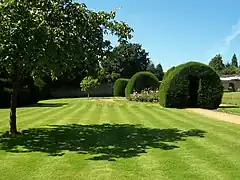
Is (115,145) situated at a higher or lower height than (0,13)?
lower

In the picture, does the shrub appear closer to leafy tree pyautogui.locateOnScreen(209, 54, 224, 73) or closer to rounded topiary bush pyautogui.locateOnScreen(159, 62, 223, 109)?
rounded topiary bush pyautogui.locateOnScreen(159, 62, 223, 109)

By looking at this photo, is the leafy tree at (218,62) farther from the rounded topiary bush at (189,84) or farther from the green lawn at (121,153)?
the green lawn at (121,153)

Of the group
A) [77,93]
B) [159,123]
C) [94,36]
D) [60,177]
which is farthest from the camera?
[77,93]

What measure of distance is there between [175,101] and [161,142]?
15159mm

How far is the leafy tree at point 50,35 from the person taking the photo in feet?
32.2

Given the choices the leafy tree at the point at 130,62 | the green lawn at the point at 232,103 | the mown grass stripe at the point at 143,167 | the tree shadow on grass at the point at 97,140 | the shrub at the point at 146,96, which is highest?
the leafy tree at the point at 130,62


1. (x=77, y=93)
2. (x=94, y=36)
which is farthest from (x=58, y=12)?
(x=77, y=93)

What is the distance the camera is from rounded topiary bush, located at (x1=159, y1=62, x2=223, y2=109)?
24859 mm

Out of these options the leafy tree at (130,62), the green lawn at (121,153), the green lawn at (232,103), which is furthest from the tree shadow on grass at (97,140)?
the leafy tree at (130,62)

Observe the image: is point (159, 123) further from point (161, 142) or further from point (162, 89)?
point (162, 89)

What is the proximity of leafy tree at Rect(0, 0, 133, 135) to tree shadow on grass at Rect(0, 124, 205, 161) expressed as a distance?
1368 millimetres

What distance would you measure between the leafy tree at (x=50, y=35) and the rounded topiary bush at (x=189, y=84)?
44.2ft

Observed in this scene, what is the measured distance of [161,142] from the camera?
33.2ft

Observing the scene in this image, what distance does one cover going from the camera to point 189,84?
25328mm
